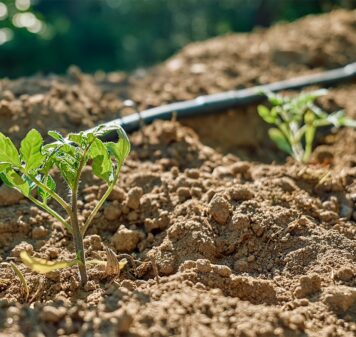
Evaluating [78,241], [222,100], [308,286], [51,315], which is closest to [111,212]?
[78,241]

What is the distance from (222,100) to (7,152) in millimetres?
1850

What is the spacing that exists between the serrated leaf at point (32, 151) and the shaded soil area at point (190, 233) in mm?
435

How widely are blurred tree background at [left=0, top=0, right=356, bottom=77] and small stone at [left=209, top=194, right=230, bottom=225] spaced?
13.7ft

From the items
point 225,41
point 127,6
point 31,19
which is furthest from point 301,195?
point 127,6

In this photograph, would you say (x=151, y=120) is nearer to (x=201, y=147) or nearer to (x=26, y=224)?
(x=201, y=147)

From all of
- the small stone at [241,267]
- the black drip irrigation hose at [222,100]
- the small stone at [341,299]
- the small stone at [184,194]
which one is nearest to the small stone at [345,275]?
the small stone at [341,299]

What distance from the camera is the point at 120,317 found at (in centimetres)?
169

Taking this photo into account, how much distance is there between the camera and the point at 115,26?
7.35m

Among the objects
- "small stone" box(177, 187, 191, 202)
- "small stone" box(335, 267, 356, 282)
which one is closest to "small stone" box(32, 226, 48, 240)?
"small stone" box(177, 187, 191, 202)

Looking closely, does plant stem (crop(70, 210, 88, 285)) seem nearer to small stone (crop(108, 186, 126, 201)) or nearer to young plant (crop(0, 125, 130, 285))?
young plant (crop(0, 125, 130, 285))

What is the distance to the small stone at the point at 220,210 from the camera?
2299mm

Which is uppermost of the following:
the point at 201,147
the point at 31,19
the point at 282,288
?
the point at 31,19

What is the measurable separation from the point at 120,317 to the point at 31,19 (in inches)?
197

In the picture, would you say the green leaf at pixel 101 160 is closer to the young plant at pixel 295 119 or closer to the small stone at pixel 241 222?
the small stone at pixel 241 222
